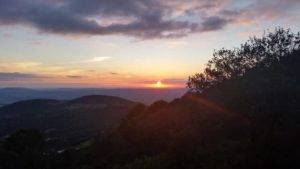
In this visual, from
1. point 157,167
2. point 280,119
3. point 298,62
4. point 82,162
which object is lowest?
point 82,162

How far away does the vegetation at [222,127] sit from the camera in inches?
912

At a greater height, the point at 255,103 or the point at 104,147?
the point at 255,103

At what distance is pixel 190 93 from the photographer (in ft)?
233

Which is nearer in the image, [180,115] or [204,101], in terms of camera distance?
[180,115]

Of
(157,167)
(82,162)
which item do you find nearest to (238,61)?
(82,162)

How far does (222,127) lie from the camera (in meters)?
34.6

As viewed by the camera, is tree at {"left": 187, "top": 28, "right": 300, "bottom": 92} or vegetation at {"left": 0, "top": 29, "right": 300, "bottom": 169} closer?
vegetation at {"left": 0, "top": 29, "right": 300, "bottom": 169}

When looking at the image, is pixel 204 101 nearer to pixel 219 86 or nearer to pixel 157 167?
pixel 219 86

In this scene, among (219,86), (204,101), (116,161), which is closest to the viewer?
(116,161)

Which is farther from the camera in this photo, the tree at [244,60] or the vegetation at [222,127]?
the tree at [244,60]

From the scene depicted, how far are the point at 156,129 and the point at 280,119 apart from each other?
51.0ft

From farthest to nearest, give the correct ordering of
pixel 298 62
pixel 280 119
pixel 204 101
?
pixel 298 62 < pixel 204 101 < pixel 280 119

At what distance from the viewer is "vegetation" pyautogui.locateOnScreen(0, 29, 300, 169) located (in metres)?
23.2

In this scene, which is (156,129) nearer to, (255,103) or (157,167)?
(255,103)
